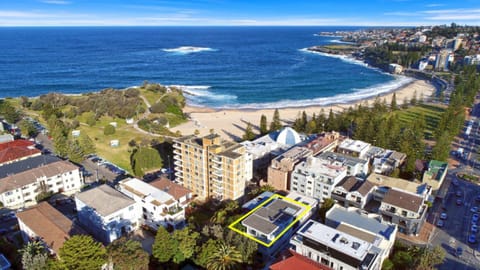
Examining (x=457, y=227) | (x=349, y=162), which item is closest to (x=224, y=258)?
→ (x=349, y=162)

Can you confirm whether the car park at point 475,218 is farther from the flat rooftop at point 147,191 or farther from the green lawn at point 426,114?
the flat rooftop at point 147,191

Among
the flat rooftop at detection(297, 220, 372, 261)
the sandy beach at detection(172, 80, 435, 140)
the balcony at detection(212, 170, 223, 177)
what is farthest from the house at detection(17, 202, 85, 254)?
the sandy beach at detection(172, 80, 435, 140)

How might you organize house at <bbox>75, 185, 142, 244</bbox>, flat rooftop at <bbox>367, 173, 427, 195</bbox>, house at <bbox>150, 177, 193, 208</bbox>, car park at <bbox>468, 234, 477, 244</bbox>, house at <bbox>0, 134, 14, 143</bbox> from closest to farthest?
house at <bbox>75, 185, 142, 244</bbox> < car park at <bbox>468, 234, 477, 244</bbox> < house at <bbox>150, 177, 193, 208</bbox> < flat rooftop at <bbox>367, 173, 427, 195</bbox> < house at <bbox>0, 134, 14, 143</bbox>

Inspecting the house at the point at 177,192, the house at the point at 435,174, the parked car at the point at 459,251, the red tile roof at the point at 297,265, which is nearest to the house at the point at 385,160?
the house at the point at 435,174

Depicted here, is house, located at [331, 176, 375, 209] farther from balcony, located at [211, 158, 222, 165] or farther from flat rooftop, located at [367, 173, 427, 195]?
→ balcony, located at [211, 158, 222, 165]

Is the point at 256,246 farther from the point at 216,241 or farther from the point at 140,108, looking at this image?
the point at 140,108

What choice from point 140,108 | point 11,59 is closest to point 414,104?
point 140,108
